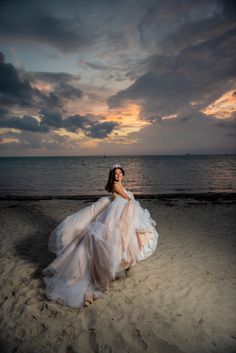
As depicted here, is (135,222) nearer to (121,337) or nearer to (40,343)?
(121,337)

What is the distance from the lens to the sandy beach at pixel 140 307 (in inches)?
147

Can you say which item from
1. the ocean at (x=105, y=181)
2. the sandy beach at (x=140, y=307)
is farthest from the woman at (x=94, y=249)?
the ocean at (x=105, y=181)

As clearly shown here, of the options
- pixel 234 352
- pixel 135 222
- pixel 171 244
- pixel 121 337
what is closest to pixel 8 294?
pixel 121 337

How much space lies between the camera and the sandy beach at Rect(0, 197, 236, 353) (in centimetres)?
373

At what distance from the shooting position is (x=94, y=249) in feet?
15.1

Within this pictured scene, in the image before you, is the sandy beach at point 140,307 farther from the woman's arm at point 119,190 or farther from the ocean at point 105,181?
the ocean at point 105,181

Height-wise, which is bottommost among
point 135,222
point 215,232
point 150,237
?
point 215,232

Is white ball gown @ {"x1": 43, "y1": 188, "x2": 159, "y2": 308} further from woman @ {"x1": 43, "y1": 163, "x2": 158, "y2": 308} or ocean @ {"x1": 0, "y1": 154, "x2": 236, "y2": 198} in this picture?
ocean @ {"x1": 0, "y1": 154, "x2": 236, "y2": 198}

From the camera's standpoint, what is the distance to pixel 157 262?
6344 mm

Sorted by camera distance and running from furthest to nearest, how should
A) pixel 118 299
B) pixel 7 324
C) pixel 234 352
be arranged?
pixel 118 299 → pixel 7 324 → pixel 234 352

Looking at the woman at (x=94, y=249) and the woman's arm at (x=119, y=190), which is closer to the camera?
the woman at (x=94, y=249)

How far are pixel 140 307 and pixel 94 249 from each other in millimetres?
1372

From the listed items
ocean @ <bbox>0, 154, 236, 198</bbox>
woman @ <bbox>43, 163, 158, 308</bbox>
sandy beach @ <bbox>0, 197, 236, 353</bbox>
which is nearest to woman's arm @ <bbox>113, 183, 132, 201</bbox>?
woman @ <bbox>43, 163, 158, 308</bbox>

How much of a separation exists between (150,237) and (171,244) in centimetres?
262
